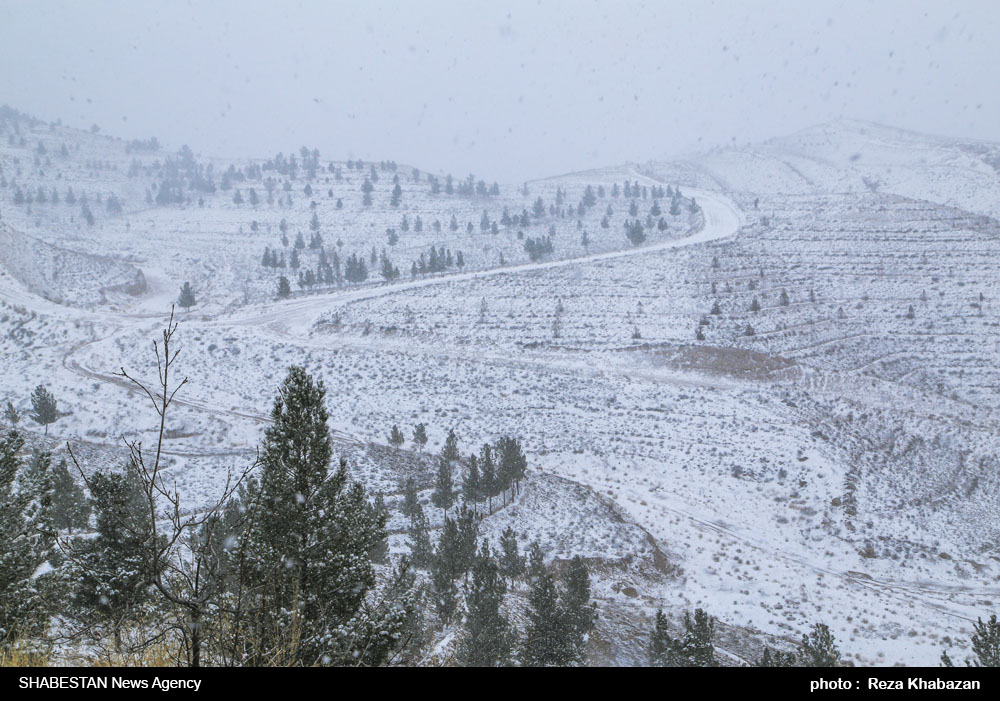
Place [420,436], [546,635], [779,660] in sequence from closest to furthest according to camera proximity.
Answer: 1. [546,635]
2. [779,660]
3. [420,436]

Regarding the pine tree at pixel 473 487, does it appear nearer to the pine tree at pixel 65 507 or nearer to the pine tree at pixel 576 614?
the pine tree at pixel 576 614

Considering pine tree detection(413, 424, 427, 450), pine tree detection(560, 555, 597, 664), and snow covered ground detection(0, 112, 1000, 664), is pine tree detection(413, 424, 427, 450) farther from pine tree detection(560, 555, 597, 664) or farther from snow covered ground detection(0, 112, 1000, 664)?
pine tree detection(560, 555, 597, 664)

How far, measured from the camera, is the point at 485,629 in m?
14.1

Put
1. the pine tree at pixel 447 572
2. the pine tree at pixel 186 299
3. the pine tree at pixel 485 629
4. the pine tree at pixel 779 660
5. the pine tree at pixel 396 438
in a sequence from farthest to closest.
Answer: the pine tree at pixel 186 299 → the pine tree at pixel 396 438 → the pine tree at pixel 447 572 → the pine tree at pixel 779 660 → the pine tree at pixel 485 629

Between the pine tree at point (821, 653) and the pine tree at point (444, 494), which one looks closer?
the pine tree at point (821, 653)

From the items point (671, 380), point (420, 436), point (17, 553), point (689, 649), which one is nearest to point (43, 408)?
point (420, 436)

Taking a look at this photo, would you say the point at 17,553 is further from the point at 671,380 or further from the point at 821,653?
the point at 671,380

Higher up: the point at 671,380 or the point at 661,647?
the point at 671,380

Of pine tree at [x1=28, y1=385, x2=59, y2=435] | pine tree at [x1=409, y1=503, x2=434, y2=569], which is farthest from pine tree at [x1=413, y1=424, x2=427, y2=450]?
pine tree at [x1=28, y1=385, x2=59, y2=435]

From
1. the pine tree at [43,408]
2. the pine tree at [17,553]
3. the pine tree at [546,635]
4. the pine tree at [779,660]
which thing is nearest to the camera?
the pine tree at [17,553]

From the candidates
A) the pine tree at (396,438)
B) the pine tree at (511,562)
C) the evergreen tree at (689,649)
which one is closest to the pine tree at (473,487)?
the pine tree at (511,562)

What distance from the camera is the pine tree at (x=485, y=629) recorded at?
1344 cm
